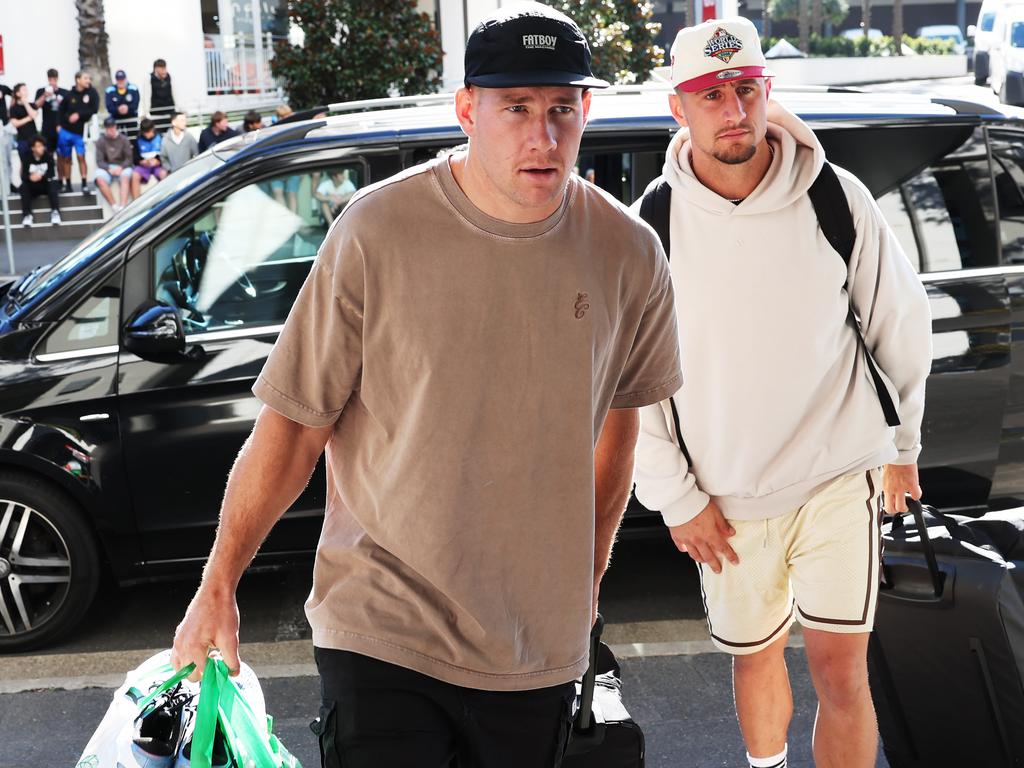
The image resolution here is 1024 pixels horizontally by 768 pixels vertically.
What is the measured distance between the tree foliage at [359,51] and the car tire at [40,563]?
51.8ft

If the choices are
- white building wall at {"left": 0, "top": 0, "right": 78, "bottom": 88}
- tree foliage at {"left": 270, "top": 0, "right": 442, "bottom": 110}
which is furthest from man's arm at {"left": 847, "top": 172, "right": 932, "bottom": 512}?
white building wall at {"left": 0, "top": 0, "right": 78, "bottom": 88}

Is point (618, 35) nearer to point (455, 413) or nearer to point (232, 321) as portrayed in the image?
point (232, 321)

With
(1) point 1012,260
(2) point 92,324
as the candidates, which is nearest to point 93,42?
(2) point 92,324

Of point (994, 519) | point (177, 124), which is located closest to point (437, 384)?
point (994, 519)

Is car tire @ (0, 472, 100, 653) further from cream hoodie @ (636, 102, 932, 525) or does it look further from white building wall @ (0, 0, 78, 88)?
white building wall @ (0, 0, 78, 88)

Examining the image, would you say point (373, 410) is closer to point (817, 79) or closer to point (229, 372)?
point (229, 372)

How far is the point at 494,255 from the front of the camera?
7.66 feet

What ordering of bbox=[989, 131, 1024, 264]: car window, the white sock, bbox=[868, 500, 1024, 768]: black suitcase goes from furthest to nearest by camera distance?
bbox=[989, 131, 1024, 264]: car window → the white sock → bbox=[868, 500, 1024, 768]: black suitcase

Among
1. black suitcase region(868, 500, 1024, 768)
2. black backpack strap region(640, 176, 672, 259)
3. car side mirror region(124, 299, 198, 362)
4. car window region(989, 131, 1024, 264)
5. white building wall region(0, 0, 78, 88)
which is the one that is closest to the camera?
black suitcase region(868, 500, 1024, 768)

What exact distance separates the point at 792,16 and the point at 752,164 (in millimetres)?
68787

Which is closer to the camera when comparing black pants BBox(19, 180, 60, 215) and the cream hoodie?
the cream hoodie

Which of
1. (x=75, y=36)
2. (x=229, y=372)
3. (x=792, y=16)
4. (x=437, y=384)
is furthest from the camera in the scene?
(x=792, y=16)

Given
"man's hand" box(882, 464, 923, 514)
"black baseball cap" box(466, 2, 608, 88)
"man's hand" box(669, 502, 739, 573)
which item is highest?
"black baseball cap" box(466, 2, 608, 88)

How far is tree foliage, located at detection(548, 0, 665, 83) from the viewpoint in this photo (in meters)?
22.0
